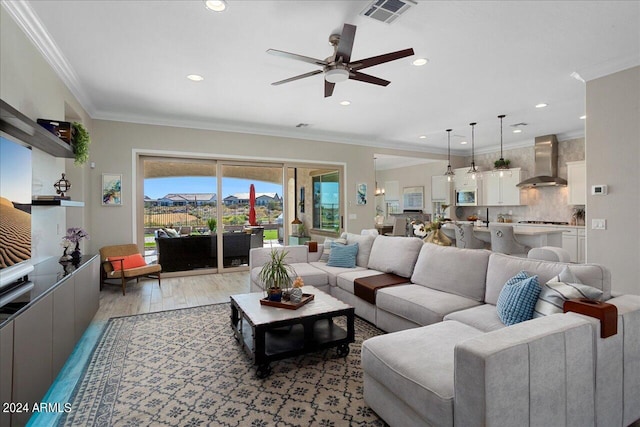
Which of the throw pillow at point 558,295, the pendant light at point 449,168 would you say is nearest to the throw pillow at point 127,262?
the throw pillow at point 558,295

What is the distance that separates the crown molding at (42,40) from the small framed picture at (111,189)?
140 centimetres

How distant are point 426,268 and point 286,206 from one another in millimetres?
4071

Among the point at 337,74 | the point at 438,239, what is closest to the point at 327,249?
the point at 438,239

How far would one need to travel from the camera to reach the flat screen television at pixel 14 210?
2.11 metres

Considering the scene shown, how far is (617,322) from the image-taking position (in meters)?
1.71

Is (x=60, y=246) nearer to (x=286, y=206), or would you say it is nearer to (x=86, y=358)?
(x=86, y=358)

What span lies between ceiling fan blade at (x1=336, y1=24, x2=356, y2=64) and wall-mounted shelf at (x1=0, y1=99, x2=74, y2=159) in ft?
7.61

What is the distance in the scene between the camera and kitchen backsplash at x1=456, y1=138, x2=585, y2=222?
23.2 feet

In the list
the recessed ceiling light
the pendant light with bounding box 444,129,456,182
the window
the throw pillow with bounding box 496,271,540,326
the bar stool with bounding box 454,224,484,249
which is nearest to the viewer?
the throw pillow with bounding box 496,271,540,326

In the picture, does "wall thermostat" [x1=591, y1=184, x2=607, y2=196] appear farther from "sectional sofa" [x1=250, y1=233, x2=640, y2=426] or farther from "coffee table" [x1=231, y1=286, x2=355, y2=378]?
"coffee table" [x1=231, y1=286, x2=355, y2=378]

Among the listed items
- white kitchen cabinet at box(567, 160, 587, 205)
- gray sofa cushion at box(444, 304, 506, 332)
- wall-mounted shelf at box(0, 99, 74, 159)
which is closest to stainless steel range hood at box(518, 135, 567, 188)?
white kitchen cabinet at box(567, 160, 587, 205)

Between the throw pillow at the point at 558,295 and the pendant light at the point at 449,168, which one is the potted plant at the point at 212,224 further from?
the throw pillow at the point at 558,295

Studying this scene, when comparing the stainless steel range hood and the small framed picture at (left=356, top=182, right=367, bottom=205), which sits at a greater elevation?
the stainless steel range hood

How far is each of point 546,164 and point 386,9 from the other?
6527mm
